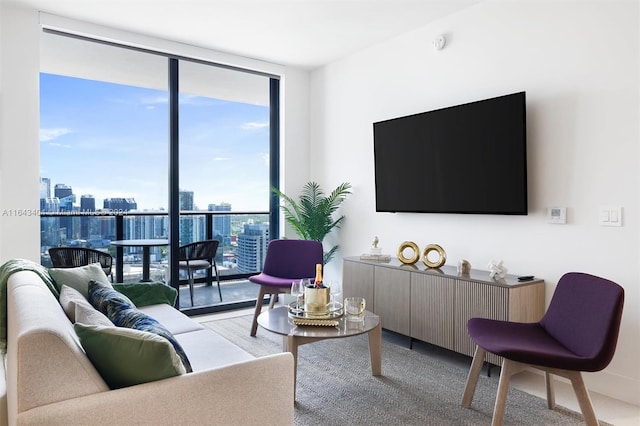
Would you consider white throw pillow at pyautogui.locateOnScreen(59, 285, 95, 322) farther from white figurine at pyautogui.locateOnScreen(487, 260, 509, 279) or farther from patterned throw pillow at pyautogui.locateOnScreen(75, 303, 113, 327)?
white figurine at pyautogui.locateOnScreen(487, 260, 509, 279)

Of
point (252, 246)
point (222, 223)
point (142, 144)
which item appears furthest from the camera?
point (252, 246)

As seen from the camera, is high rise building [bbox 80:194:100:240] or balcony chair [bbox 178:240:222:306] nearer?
high rise building [bbox 80:194:100:240]

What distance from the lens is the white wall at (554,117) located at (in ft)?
9.05

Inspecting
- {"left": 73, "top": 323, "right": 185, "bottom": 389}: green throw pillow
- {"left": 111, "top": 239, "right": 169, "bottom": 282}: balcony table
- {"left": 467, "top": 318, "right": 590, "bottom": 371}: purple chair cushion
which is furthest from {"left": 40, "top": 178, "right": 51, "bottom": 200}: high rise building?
{"left": 467, "top": 318, "right": 590, "bottom": 371}: purple chair cushion

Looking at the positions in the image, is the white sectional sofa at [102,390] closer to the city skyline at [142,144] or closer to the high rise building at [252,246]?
the city skyline at [142,144]

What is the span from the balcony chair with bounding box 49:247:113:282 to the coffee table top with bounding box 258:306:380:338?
203 centimetres

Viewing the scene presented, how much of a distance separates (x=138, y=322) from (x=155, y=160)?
3066 millimetres

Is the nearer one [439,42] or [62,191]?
[439,42]

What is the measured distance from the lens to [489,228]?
353 cm

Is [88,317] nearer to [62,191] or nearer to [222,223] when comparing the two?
[62,191]

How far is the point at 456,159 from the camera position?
3.62 m

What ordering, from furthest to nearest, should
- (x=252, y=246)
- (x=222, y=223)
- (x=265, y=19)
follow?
(x=252, y=246) < (x=222, y=223) < (x=265, y=19)

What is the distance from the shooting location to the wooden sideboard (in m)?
2.99

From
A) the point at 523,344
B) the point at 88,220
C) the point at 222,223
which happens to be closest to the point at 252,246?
the point at 222,223
